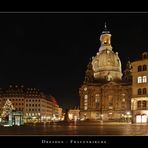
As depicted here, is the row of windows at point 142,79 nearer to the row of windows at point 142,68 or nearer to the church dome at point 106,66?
the row of windows at point 142,68

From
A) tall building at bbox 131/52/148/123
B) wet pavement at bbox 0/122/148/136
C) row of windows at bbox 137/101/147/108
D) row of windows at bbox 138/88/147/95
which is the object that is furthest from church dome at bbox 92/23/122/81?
wet pavement at bbox 0/122/148/136

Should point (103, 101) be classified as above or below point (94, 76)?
below

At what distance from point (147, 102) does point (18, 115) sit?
15187 millimetres

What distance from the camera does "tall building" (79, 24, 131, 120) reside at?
76312mm

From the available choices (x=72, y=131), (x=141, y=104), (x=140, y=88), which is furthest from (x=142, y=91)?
(x=72, y=131)

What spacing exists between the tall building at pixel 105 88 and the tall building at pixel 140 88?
119 ft

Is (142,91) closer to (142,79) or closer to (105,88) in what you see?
(142,79)

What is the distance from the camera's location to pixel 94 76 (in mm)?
86375

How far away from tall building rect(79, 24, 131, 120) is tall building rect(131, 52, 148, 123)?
36.1 metres

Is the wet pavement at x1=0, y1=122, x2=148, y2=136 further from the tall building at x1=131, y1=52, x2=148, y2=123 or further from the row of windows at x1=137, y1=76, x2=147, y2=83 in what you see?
the row of windows at x1=137, y1=76, x2=147, y2=83

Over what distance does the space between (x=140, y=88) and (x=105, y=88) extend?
47.3 meters
